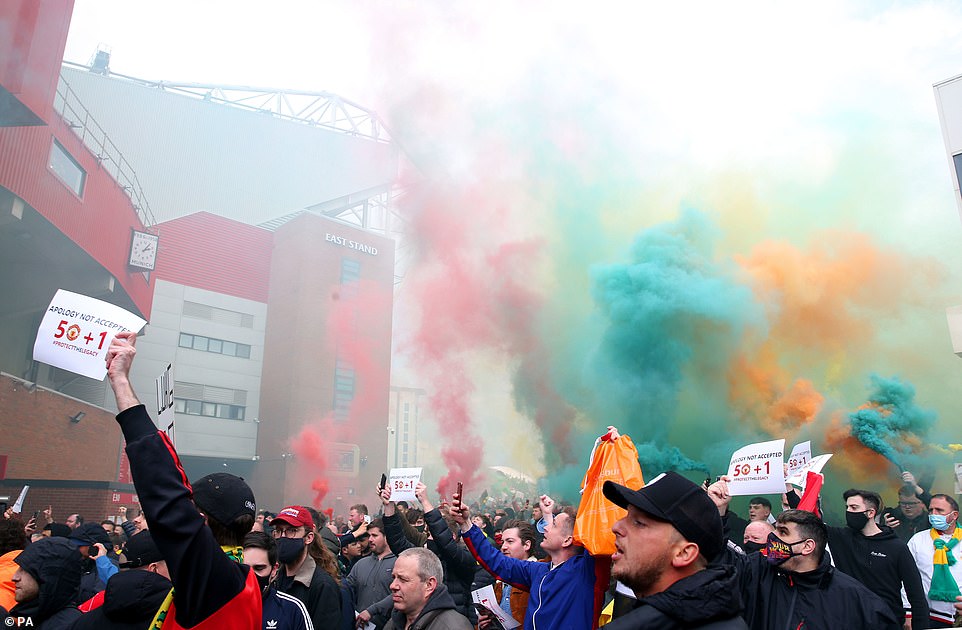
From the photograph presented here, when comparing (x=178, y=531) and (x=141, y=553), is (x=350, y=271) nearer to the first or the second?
(x=141, y=553)

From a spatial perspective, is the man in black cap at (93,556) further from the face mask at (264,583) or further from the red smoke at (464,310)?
the red smoke at (464,310)

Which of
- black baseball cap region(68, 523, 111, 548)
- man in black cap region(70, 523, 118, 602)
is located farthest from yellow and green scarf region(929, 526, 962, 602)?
black baseball cap region(68, 523, 111, 548)

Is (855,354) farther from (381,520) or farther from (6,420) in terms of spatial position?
(6,420)

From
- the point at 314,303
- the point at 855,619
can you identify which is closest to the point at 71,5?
the point at 855,619

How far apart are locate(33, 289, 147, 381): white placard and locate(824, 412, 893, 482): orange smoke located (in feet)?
72.2

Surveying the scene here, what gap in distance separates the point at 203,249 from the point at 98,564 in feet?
126

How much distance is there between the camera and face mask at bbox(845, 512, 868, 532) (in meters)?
6.16

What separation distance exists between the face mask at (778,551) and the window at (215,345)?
40.7 metres

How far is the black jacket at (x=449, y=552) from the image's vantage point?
17.0ft

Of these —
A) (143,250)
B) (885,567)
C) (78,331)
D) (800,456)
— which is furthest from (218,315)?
(885,567)

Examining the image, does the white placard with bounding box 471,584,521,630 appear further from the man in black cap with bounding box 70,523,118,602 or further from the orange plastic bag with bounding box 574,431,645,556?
the man in black cap with bounding box 70,523,118,602

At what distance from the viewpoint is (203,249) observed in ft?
138

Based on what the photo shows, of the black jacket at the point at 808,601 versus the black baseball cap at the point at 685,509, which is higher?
the black baseball cap at the point at 685,509

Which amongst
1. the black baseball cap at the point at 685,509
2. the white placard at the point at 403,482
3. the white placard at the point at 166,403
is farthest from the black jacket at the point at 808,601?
the white placard at the point at 403,482
